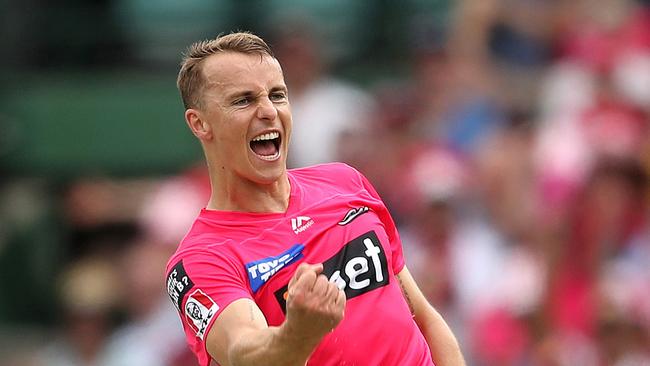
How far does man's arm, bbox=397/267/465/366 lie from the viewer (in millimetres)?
5211

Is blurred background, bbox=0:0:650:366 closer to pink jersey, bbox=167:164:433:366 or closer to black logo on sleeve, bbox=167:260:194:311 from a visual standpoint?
pink jersey, bbox=167:164:433:366

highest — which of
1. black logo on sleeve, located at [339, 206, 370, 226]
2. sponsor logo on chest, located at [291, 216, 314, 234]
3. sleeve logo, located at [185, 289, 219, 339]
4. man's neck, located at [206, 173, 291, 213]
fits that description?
man's neck, located at [206, 173, 291, 213]

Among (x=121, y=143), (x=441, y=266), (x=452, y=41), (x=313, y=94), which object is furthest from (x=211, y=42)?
(x=121, y=143)

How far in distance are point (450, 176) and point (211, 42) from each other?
4244mm

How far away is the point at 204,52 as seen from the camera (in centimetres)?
484

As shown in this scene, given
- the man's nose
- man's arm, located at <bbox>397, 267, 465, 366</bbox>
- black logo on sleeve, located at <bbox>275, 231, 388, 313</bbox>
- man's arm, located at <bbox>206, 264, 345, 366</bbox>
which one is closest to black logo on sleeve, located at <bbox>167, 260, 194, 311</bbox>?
man's arm, located at <bbox>206, 264, 345, 366</bbox>

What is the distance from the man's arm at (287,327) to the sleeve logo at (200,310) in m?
0.04

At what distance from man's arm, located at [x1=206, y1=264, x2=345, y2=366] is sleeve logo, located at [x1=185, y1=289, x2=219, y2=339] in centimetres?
4

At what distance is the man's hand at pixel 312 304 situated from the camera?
404 cm

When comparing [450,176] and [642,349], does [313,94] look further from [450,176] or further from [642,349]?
[642,349]

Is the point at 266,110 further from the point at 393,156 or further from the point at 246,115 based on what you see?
the point at 393,156

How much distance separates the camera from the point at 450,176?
8.88 meters

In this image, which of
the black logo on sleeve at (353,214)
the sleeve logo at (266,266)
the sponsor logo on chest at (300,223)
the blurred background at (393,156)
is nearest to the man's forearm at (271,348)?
the sleeve logo at (266,266)

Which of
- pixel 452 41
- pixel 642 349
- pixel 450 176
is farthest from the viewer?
pixel 452 41
